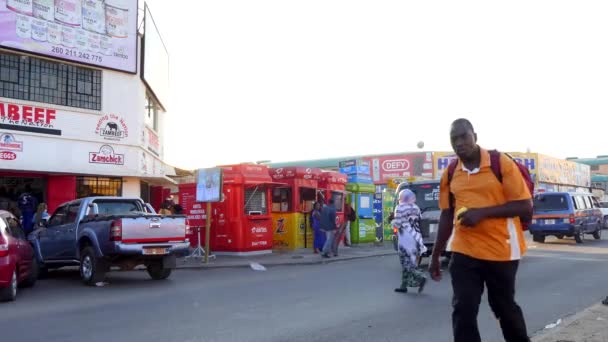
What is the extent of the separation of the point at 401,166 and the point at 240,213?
3382 centimetres

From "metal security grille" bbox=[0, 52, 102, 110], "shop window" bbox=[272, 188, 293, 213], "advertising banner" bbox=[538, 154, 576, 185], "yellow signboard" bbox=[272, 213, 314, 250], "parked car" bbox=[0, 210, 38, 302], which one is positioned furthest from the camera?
"advertising banner" bbox=[538, 154, 576, 185]

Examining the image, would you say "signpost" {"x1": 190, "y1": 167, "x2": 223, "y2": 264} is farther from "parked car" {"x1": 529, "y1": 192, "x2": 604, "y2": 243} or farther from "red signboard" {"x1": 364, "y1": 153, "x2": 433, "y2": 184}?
"red signboard" {"x1": 364, "y1": 153, "x2": 433, "y2": 184}

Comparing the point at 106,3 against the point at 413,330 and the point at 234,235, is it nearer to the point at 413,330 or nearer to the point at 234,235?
the point at 234,235

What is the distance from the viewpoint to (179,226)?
491 inches

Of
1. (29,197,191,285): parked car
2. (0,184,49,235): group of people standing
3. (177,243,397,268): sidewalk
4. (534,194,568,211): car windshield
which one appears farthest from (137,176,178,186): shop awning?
(534,194,568,211): car windshield

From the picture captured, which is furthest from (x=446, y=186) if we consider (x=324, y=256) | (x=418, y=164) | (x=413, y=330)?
(x=418, y=164)

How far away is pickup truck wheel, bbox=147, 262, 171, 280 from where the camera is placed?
42.3 ft

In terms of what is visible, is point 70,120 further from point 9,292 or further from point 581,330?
point 581,330

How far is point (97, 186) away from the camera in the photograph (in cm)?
2070

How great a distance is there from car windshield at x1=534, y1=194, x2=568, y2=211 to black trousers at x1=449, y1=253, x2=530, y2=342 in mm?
19726

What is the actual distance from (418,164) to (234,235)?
33393 millimetres

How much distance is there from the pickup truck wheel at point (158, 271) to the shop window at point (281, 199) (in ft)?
27.4

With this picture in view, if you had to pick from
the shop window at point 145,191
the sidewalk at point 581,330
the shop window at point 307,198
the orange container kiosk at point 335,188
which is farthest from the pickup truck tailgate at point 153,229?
the shop window at point 145,191

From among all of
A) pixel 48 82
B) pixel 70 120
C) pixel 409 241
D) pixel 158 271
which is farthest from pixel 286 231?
pixel 409 241
